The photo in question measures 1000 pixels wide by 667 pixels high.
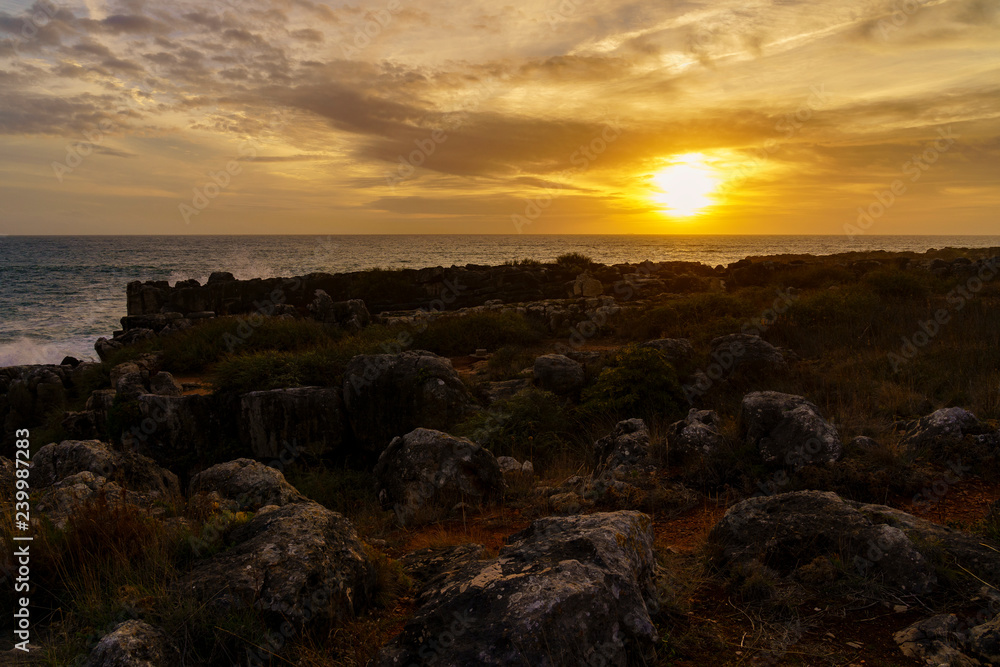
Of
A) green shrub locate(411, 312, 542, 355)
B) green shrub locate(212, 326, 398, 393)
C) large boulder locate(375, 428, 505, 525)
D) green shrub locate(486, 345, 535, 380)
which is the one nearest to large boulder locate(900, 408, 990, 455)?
large boulder locate(375, 428, 505, 525)

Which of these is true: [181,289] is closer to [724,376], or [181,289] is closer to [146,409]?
[146,409]

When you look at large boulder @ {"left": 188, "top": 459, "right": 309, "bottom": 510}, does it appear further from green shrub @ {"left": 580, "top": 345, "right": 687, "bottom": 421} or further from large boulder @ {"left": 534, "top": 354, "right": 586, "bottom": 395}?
large boulder @ {"left": 534, "top": 354, "right": 586, "bottom": 395}

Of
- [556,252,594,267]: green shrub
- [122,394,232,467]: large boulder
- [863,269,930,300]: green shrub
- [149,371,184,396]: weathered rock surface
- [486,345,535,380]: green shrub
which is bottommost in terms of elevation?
[122,394,232,467]: large boulder

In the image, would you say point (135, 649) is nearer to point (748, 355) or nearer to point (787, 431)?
point (787, 431)

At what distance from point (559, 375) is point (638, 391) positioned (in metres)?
1.80

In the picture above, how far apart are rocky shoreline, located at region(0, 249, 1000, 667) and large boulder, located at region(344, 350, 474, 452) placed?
35 mm

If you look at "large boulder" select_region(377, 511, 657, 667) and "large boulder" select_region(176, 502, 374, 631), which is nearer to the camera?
"large boulder" select_region(377, 511, 657, 667)

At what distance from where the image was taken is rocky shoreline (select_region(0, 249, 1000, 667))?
321 centimetres

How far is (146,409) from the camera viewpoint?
966 centimetres

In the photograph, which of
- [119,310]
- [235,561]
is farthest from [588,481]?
[119,310]

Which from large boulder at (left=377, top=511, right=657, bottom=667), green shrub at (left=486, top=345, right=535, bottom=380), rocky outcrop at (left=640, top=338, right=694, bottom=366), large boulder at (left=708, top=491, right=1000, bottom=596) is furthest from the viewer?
green shrub at (left=486, top=345, right=535, bottom=380)

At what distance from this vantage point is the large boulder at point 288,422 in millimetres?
9422

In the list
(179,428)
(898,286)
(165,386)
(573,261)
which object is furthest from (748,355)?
(573,261)

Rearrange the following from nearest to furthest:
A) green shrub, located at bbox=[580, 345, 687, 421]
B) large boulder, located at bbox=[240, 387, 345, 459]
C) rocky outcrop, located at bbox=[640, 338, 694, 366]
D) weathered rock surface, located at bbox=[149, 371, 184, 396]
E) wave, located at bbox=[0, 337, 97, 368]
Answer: large boulder, located at bbox=[240, 387, 345, 459]
green shrub, located at bbox=[580, 345, 687, 421]
weathered rock surface, located at bbox=[149, 371, 184, 396]
rocky outcrop, located at bbox=[640, 338, 694, 366]
wave, located at bbox=[0, 337, 97, 368]
